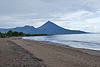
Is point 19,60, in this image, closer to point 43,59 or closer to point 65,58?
point 43,59

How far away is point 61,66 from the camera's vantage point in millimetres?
5152

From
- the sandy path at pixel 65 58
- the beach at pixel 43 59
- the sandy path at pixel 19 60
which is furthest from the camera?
the sandy path at pixel 65 58

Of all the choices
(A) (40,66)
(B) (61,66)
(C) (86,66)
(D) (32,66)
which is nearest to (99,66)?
(C) (86,66)

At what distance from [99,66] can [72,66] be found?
76.6 inches

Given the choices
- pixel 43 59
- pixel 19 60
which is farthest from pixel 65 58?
pixel 19 60

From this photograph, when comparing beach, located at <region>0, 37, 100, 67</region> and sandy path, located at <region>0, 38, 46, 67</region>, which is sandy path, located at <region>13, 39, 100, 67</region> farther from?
sandy path, located at <region>0, 38, 46, 67</region>

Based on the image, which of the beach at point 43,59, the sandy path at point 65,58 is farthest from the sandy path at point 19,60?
the sandy path at point 65,58

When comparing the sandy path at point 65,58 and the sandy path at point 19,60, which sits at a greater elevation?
the sandy path at point 19,60

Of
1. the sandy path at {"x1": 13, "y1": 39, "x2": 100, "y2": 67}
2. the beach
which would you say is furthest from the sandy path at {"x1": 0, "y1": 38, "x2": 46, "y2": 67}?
the sandy path at {"x1": 13, "y1": 39, "x2": 100, "y2": 67}

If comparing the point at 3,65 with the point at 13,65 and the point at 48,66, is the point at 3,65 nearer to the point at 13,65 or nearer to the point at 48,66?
the point at 13,65

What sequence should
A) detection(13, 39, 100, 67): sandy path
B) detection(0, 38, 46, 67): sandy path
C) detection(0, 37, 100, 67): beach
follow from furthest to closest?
detection(13, 39, 100, 67): sandy path < detection(0, 37, 100, 67): beach < detection(0, 38, 46, 67): sandy path

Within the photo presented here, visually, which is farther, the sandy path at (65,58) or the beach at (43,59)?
the sandy path at (65,58)

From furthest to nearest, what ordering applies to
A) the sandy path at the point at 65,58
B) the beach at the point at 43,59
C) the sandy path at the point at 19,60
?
the sandy path at the point at 65,58
the beach at the point at 43,59
the sandy path at the point at 19,60

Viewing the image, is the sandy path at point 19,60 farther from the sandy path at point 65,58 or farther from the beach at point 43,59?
the sandy path at point 65,58
